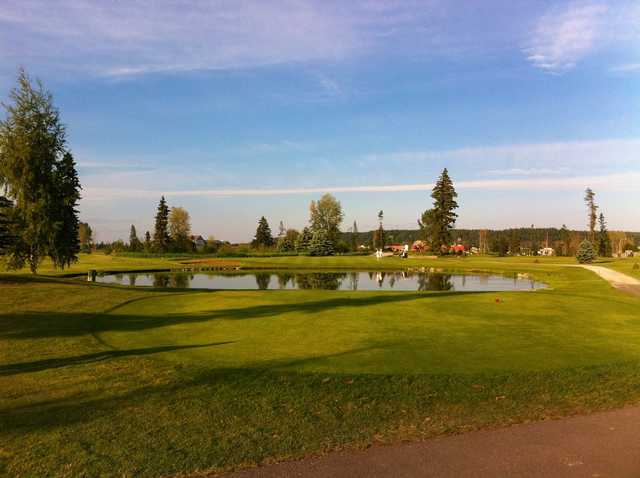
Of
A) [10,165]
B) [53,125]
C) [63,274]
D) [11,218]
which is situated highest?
[53,125]

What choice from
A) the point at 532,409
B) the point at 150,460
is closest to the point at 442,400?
the point at 532,409

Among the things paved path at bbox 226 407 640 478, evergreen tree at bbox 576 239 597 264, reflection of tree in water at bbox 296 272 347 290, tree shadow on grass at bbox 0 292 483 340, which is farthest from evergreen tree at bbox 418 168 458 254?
paved path at bbox 226 407 640 478

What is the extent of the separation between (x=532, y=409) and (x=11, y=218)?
94.3 ft

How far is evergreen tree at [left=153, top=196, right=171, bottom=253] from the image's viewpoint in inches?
3900

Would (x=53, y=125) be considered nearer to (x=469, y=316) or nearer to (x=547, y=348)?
(x=469, y=316)

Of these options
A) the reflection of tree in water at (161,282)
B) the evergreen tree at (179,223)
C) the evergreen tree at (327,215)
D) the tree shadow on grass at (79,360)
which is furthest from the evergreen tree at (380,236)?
the tree shadow on grass at (79,360)

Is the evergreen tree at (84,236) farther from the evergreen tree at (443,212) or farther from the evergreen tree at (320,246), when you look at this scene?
the evergreen tree at (443,212)

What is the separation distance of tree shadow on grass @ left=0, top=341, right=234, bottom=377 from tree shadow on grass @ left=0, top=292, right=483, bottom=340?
285 centimetres

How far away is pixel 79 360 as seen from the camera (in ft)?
35.0

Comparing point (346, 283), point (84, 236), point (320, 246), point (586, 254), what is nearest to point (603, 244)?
point (586, 254)

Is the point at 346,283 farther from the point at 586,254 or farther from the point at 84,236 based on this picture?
the point at 84,236

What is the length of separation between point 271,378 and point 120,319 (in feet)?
31.2

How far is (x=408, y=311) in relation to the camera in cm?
1786

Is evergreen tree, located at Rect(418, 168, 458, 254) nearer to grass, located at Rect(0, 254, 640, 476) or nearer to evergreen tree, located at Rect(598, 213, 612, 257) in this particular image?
evergreen tree, located at Rect(598, 213, 612, 257)
